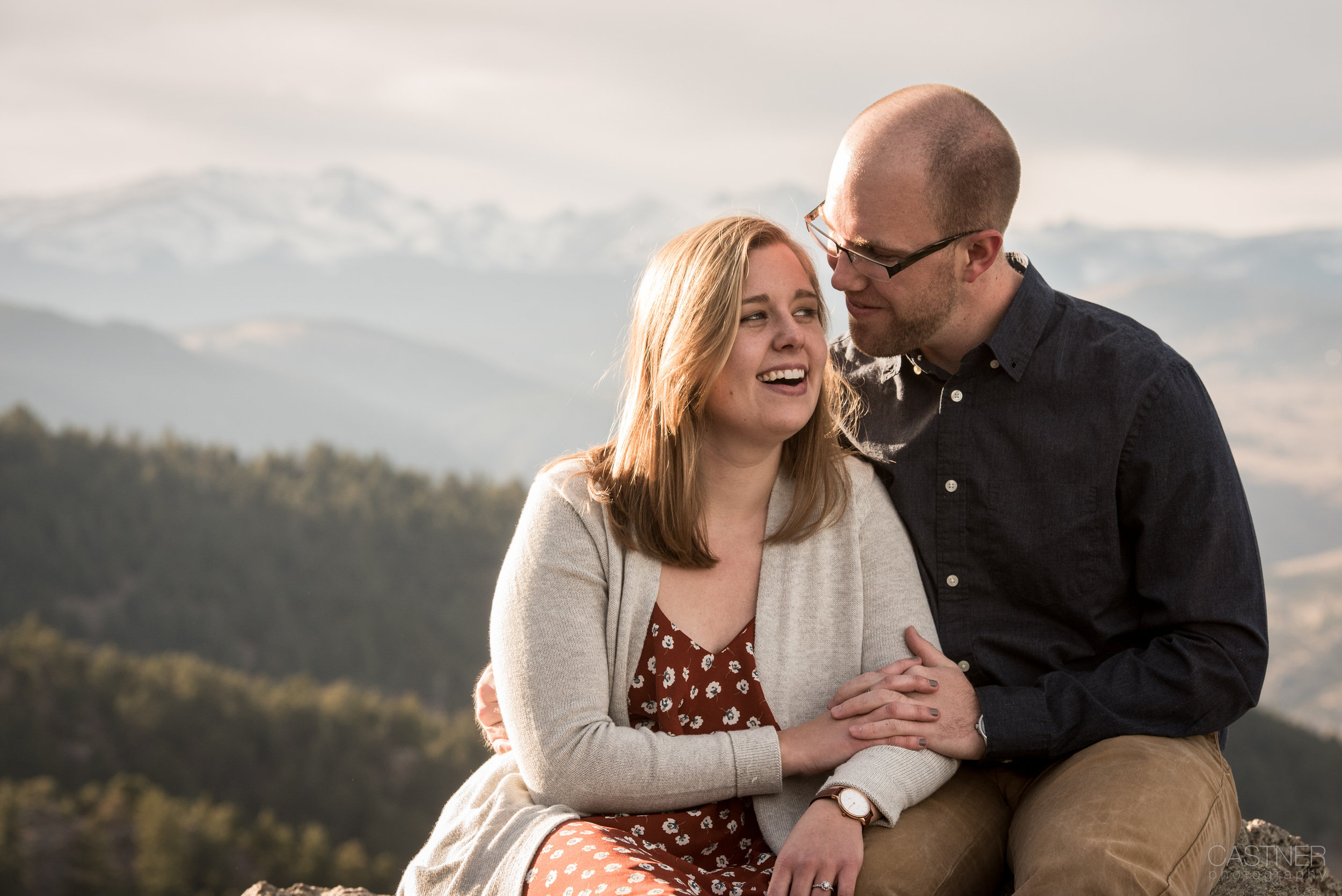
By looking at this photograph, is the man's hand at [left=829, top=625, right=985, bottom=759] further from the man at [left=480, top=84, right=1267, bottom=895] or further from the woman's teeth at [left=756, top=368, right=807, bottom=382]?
the woman's teeth at [left=756, top=368, right=807, bottom=382]

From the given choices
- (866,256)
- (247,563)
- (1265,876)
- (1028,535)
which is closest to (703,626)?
(1028,535)

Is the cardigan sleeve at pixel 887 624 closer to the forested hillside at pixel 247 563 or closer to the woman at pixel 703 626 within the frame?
the woman at pixel 703 626

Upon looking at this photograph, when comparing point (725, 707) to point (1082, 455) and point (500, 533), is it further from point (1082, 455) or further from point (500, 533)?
point (500, 533)

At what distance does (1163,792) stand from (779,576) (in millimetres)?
1102

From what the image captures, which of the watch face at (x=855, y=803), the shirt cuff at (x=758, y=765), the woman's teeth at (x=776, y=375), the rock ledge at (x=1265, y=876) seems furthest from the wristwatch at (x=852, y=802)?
the rock ledge at (x=1265, y=876)

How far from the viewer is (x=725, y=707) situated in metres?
2.94

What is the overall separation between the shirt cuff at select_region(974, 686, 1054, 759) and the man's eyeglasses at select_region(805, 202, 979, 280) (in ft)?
4.08

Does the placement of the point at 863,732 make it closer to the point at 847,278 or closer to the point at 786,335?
the point at 786,335

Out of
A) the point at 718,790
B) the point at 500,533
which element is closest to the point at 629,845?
the point at 718,790

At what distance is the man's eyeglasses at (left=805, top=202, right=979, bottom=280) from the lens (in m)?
3.28

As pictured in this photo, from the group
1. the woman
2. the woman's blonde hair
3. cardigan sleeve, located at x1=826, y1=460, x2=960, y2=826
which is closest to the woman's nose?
the woman

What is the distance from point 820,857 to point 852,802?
0.55ft

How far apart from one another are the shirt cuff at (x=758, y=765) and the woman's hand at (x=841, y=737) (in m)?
0.03

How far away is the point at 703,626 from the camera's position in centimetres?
299
